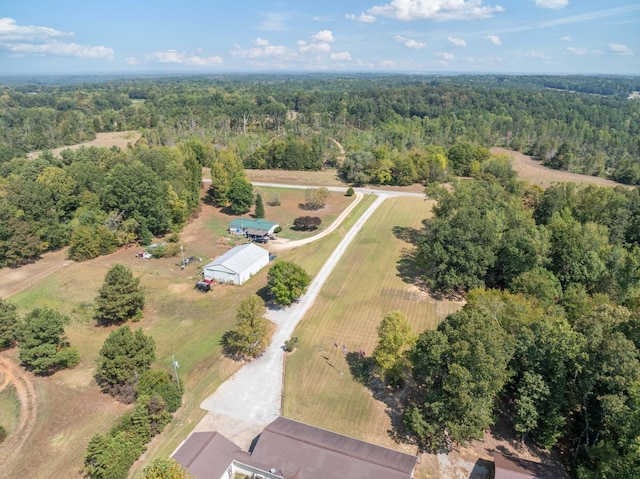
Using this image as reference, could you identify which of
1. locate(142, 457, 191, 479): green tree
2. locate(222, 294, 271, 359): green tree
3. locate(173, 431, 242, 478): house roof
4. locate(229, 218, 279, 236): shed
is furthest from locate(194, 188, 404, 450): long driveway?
locate(229, 218, 279, 236): shed

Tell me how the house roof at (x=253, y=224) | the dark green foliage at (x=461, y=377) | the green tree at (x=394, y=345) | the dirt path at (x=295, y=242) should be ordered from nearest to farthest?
1. the dark green foliage at (x=461, y=377)
2. the green tree at (x=394, y=345)
3. the dirt path at (x=295, y=242)
4. the house roof at (x=253, y=224)

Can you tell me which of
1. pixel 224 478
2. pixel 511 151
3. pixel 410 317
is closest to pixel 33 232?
pixel 224 478

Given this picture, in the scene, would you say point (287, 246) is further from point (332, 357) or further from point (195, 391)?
point (195, 391)

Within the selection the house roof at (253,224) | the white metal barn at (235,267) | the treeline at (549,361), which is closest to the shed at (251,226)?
the house roof at (253,224)

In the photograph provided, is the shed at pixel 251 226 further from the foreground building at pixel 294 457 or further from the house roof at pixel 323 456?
the house roof at pixel 323 456

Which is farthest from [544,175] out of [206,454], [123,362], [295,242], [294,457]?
[123,362]

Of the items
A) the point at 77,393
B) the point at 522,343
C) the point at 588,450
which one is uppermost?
the point at 522,343
